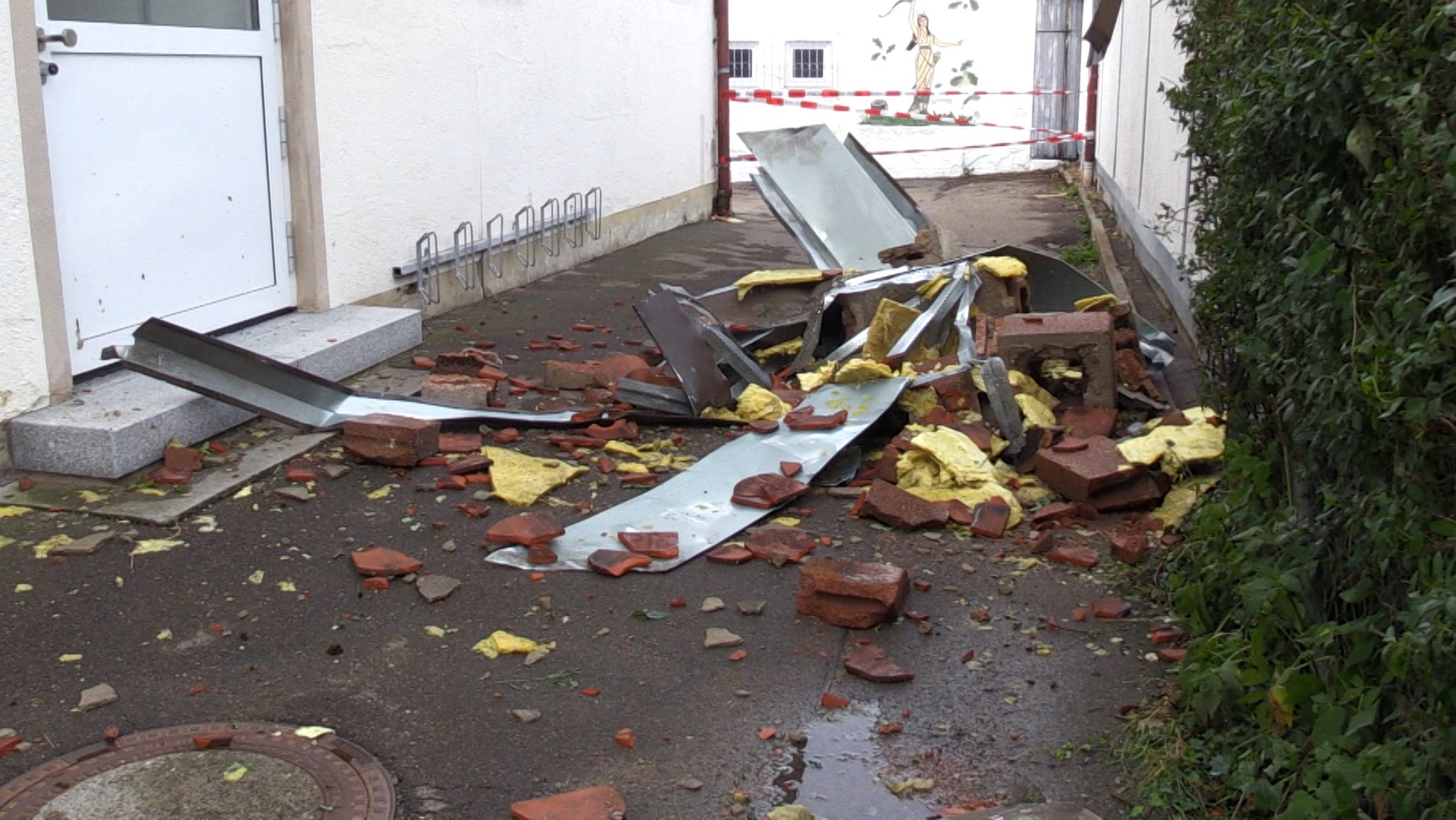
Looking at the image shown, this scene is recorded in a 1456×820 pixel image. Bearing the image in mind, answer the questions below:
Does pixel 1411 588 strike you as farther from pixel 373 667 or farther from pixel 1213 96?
pixel 373 667

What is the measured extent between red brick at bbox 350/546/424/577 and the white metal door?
2068 millimetres

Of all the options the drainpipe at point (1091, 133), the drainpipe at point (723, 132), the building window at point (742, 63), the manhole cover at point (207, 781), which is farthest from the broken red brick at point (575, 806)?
the building window at point (742, 63)

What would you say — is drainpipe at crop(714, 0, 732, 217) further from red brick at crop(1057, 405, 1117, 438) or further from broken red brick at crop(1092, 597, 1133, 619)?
broken red brick at crop(1092, 597, 1133, 619)

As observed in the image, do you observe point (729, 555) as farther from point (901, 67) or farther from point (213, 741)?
point (901, 67)

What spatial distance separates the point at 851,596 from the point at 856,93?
1750 centimetres

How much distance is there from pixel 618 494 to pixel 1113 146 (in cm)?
1022

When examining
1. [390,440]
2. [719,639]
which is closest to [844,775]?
[719,639]

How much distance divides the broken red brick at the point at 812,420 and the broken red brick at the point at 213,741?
3.17m

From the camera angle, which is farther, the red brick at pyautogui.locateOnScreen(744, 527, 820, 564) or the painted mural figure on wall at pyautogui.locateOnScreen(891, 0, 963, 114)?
the painted mural figure on wall at pyautogui.locateOnScreen(891, 0, 963, 114)

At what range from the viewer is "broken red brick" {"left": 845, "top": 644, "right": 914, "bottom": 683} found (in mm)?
4055

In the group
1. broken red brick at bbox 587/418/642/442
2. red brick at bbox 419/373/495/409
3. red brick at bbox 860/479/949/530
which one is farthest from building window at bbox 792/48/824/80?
red brick at bbox 860/479/949/530

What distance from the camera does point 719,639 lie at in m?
4.33

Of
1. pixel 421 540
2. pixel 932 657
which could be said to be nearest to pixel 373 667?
pixel 421 540

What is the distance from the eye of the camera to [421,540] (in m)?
5.15
